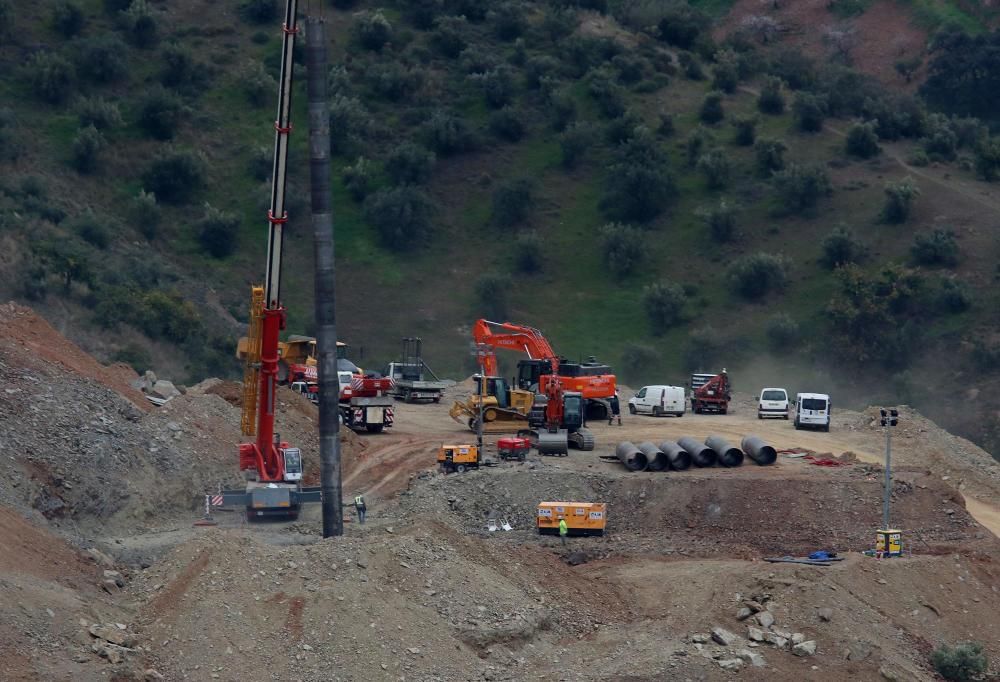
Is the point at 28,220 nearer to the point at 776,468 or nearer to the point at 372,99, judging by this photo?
the point at 372,99

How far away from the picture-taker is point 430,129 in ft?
313

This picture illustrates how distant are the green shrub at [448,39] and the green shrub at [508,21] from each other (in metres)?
2.71

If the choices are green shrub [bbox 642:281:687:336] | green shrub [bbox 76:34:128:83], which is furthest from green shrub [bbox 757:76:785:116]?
green shrub [bbox 76:34:128:83]

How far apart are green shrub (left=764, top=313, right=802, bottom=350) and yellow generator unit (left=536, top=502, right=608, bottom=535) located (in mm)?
40217

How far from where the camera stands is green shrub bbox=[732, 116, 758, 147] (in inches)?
3777

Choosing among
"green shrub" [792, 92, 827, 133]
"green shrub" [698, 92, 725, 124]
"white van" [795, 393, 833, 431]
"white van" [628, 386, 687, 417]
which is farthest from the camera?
"green shrub" [698, 92, 725, 124]

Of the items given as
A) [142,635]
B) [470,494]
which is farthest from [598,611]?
[142,635]

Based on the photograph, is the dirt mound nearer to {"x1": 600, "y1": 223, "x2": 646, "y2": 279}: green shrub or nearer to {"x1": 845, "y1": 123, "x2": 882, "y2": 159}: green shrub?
{"x1": 600, "y1": 223, "x2": 646, "y2": 279}: green shrub

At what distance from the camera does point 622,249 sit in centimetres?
8681

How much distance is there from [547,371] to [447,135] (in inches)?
1658

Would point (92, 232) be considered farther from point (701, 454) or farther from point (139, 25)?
point (701, 454)

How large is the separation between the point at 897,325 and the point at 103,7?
177ft

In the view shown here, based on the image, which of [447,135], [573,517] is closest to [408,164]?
[447,135]

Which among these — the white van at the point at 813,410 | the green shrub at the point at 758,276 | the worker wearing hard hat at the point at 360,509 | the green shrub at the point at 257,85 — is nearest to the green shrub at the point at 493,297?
the green shrub at the point at 758,276
